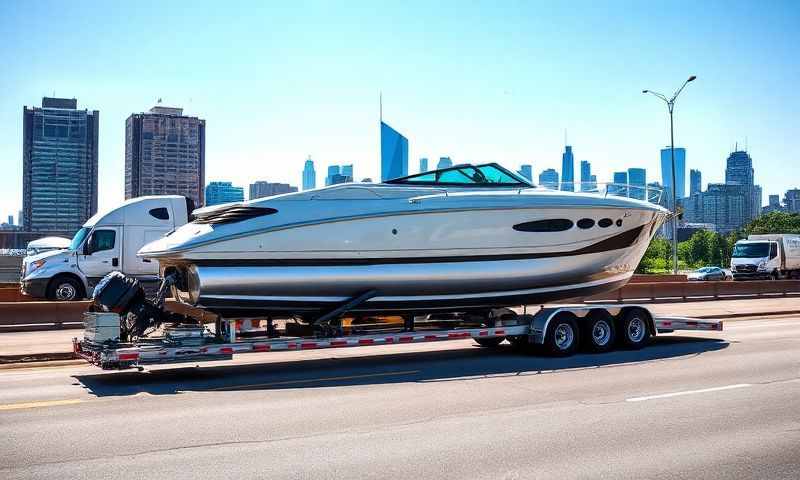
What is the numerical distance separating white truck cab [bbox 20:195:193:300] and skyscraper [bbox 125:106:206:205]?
10566 cm

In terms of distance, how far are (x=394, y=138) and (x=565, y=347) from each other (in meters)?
11.3

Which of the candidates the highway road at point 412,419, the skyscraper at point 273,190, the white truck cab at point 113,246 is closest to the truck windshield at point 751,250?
the skyscraper at point 273,190

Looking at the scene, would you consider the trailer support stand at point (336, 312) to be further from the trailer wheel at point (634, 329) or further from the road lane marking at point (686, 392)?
the trailer wheel at point (634, 329)

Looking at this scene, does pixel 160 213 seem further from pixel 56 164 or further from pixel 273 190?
pixel 56 164

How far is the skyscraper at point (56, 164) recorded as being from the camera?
6152 inches

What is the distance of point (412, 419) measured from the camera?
8.32 metres

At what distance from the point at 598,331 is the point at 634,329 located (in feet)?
2.93

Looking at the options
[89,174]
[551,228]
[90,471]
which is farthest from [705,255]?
[89,174]

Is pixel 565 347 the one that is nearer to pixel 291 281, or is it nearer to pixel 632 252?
pixel 632 252

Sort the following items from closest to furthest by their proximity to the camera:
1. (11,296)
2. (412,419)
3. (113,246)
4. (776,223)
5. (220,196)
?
(412,419) → (113,246) → (220,196) → (11,296) → (776,223)

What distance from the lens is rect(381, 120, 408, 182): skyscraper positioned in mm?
21266

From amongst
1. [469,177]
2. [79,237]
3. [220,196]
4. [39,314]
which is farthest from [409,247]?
[79,237]

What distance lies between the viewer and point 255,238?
40.3 feet

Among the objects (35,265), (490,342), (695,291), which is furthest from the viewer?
(695,291)
